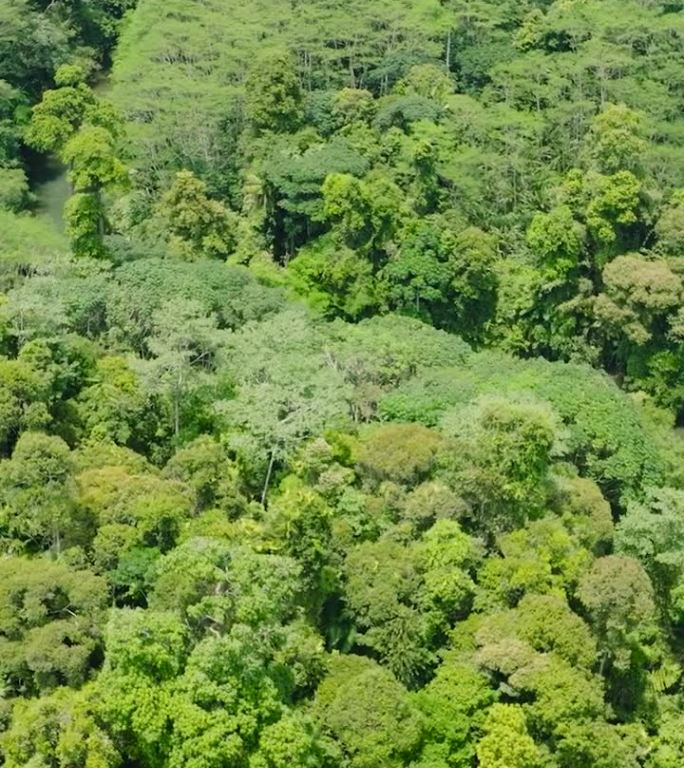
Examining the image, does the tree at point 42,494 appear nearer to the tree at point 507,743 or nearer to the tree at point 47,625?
the tree at point 47,625

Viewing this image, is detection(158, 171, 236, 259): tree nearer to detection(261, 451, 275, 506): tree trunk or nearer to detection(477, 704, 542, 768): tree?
detection(261, 451, 275, 506): tree trunk

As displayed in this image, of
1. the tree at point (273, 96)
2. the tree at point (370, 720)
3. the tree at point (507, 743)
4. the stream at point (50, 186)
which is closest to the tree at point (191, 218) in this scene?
the stream at point (50, 186)

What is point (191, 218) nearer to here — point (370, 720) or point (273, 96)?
point (273, 96)

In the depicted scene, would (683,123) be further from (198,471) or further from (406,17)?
(198,471)

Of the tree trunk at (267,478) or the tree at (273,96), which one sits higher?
the tree at (273,96)

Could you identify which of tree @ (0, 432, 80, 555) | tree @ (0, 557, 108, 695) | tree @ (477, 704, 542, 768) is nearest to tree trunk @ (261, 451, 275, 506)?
tree @ (0, 432, 80, 555)

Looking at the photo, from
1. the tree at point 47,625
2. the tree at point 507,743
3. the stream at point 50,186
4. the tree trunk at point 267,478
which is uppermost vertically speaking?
the tree at point 47,625

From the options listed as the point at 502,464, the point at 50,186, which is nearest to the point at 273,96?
the point at 50,186

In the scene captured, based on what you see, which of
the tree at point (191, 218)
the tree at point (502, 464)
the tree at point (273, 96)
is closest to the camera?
the tree at point (502, 464)

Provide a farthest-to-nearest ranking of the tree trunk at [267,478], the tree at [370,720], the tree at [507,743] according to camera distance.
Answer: the tree trunk at [267,478] < the tree at [507,743] < the tree at [370,720]
